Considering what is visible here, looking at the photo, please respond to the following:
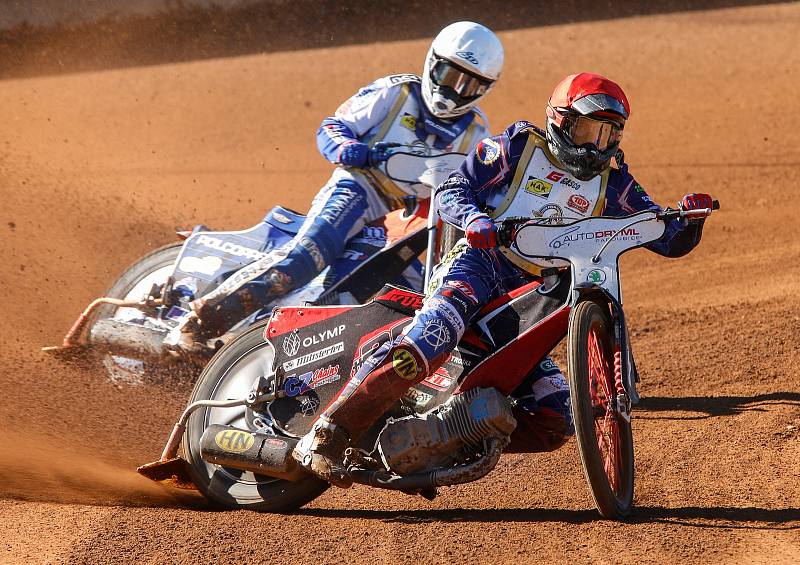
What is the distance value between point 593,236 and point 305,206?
6.65 m

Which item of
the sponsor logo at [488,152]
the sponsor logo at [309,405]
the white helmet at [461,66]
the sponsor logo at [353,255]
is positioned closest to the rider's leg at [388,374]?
the sponsor logo at [309,405]

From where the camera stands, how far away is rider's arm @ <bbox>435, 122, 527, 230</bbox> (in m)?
5.13

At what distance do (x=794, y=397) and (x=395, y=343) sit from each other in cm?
265

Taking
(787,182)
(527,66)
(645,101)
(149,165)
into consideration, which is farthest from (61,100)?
(787,182)

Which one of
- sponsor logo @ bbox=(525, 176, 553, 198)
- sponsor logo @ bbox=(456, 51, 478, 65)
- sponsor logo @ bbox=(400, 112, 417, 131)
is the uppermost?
sponsor logo @ bbox=(456, 51, 478, 65)

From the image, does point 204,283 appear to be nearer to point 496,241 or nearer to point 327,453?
point 327,453

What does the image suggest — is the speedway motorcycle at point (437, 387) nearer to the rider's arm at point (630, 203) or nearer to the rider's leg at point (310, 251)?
the rider's arm at point (630, 203)

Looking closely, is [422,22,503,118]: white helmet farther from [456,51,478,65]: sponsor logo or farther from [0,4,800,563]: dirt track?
[0,4,800,563]: dirt track

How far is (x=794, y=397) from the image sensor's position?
612 centimetres

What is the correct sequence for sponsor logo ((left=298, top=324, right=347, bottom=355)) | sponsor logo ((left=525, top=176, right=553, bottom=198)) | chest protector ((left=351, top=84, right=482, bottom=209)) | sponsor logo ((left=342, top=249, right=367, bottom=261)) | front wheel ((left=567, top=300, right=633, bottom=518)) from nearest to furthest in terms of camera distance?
1. front wheel ((left=567, top=300, right=633, bottom=518))
2. sponsor logo ((left=525, top=176, right=553, bottom=198))
3. sponsor logo ((left=298, top=324, right=347, bottom=355))
4. sponsor logo ((left=342, top=249, right=367, bottom=261))
5. chest protector ((left=351, top=84, right=482, bottom=209))

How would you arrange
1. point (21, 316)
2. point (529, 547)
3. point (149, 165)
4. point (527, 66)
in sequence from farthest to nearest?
point (527, 66)
point (149, 165)
point (21, 316)
point (529, 547)

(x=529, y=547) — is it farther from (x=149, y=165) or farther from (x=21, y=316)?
(x=149, y=165)

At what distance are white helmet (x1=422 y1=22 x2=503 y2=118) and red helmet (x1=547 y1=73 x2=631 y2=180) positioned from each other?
1653 millimetres

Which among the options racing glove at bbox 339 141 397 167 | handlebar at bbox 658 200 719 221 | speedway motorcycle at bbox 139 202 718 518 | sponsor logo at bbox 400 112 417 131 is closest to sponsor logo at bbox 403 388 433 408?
speedway motorcycle at bbox 139 202 718 518
